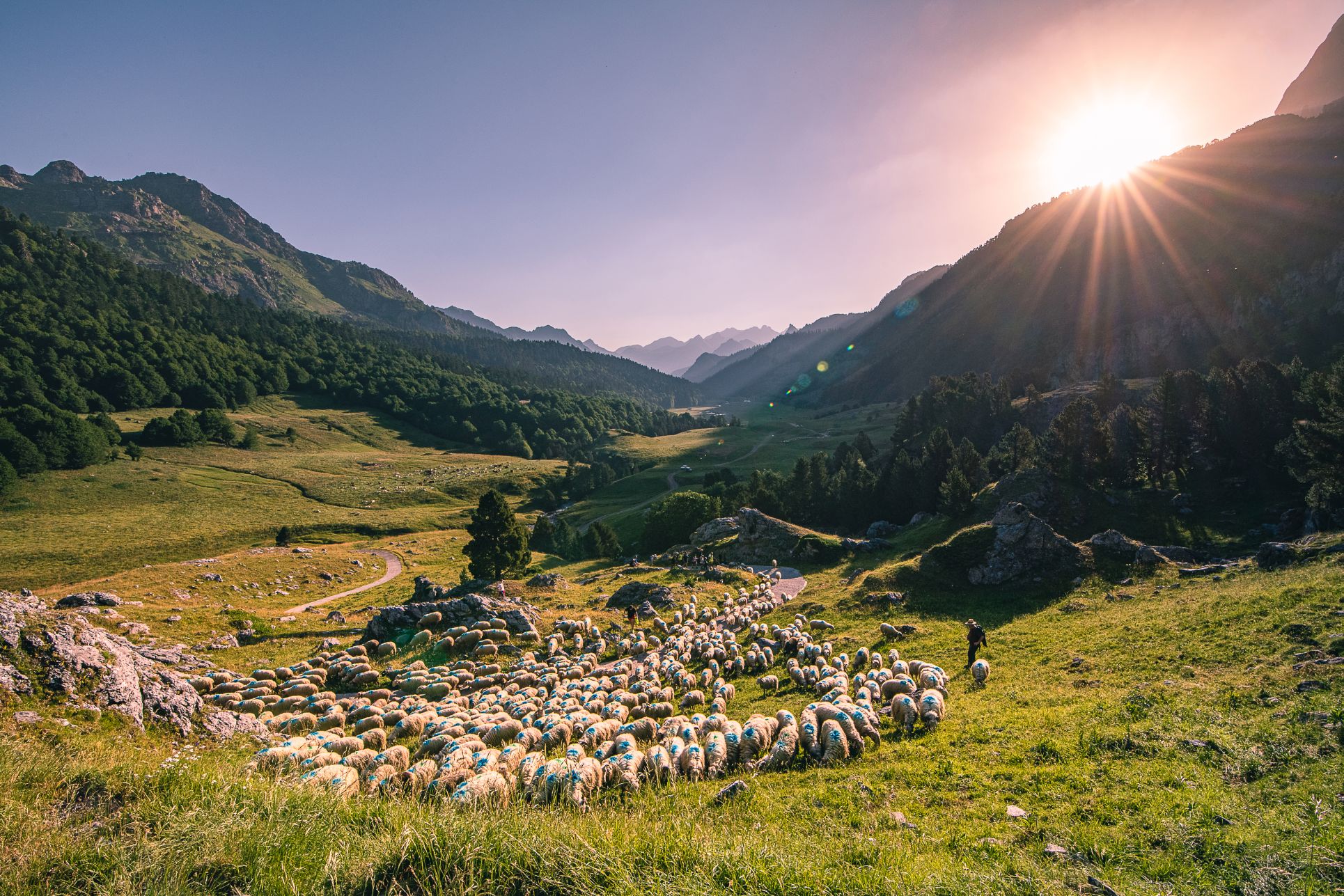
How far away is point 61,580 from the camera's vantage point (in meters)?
66.9

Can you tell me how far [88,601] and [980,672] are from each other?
191ft

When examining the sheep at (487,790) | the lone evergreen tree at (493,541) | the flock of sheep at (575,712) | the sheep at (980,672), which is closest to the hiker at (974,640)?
the sheep at (980,672)

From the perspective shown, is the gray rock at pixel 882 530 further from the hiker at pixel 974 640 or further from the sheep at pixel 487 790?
the sheep at pixel 487 790

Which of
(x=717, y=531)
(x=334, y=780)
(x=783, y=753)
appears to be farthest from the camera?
(x=717, y=531)

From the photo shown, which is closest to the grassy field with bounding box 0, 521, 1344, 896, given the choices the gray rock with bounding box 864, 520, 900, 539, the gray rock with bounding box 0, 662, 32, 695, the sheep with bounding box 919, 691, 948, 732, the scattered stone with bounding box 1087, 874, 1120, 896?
the scattered stone with bounding box 1087, 874, 1120, 896

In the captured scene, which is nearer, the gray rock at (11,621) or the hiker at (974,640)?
the gray rock at (11,621)

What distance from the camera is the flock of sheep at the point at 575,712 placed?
13.7 metres

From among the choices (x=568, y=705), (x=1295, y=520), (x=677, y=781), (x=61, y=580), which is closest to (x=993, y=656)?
(x=677, y=781)

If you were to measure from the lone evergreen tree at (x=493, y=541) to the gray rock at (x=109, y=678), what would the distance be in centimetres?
4073

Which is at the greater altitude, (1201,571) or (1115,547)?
(1115,547)

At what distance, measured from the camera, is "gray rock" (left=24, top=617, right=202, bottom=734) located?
13664 mm

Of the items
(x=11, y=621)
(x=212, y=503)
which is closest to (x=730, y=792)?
(x=11, y=621)

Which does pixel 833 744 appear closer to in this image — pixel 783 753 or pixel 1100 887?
pixel 783 753

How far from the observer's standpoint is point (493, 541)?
57625 millimetres
